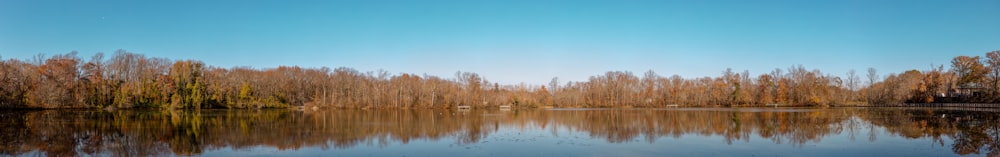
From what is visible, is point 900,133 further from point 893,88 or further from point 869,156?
point 893,88

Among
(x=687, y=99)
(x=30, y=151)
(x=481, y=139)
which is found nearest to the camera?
(x=30, y=151)

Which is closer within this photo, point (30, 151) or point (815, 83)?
point (30, 151)

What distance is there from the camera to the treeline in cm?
5662

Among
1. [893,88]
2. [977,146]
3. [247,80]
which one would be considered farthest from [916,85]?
[247,80]

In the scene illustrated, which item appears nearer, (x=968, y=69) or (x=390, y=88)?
(x=968, y=69)

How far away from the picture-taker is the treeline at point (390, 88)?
186 ft

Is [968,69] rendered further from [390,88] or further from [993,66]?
[390,88]

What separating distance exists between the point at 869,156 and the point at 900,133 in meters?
7.67

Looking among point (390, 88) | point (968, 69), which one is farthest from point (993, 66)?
point (390, 88)

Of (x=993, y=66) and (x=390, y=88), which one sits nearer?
(x=993, y=66)

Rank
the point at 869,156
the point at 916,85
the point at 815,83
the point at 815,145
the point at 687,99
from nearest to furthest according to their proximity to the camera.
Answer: the point at 869,156 < the point at 815,145 < the point at 916,85 < the point at 815,83 < the point at 687,99

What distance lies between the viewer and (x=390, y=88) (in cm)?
7694

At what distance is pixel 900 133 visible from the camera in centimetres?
1906

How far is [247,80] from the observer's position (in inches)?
2776
